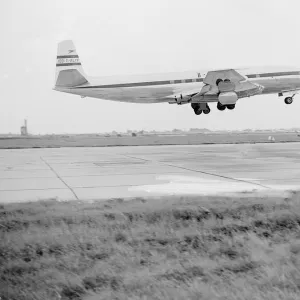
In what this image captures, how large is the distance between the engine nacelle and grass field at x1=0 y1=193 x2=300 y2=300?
2804 centimetres

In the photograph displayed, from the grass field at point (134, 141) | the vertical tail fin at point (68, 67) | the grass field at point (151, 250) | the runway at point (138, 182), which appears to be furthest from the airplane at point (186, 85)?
the grass field at point (151, 250)

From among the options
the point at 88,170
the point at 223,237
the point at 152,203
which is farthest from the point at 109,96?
the point at 223,237

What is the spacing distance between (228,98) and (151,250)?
31510 mm

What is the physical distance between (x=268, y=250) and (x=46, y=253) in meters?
2.71

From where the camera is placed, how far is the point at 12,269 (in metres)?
4.43

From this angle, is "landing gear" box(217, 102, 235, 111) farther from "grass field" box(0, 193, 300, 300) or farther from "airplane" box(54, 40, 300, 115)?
"grass field" box(0, 193, 300, 300)

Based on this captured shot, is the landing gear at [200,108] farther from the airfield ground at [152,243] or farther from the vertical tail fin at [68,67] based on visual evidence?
the airfield ground at [152,243]

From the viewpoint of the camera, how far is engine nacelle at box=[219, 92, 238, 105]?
35.1m

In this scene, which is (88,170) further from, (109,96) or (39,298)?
(109,96)

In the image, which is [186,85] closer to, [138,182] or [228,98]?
[228,98]

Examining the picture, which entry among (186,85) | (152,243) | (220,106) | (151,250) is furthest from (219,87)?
(151,250)

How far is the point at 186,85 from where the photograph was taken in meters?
37.9

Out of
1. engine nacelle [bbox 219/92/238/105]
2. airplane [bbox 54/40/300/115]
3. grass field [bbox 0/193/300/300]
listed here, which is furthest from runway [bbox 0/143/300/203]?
airplane [bbox 54/40/300/115]

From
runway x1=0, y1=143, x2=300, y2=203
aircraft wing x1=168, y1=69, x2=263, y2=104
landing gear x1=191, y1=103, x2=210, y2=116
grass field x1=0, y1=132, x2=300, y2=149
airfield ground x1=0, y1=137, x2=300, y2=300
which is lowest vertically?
grass field x1=0, y1=132, x2=300, y2=149
